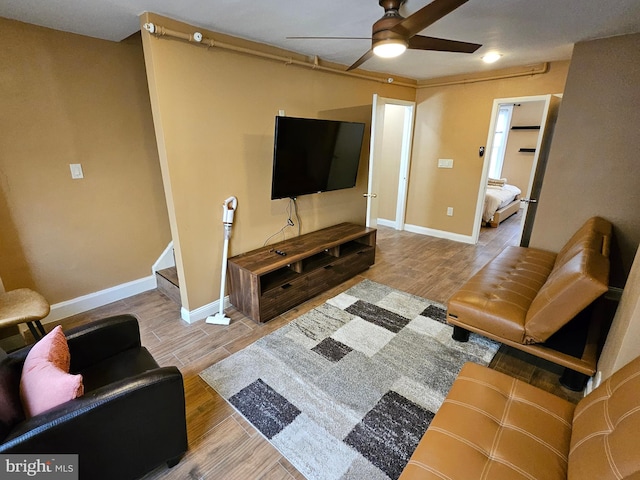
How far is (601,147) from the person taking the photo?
2.84m

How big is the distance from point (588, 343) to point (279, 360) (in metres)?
2.09

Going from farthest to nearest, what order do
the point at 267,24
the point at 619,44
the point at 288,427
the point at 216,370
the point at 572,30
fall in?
the point at 619,44
the point at 572,30
the point at 267,24
the point at 216,370
the point at 288,427

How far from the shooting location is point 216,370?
2.13 m

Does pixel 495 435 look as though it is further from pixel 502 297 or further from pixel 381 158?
pixel 381 158

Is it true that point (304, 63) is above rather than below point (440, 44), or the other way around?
above

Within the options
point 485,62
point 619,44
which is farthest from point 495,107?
point 619,44

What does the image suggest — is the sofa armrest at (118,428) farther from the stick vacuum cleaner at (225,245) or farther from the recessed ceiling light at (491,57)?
the recessed ceiling light at (491,57)

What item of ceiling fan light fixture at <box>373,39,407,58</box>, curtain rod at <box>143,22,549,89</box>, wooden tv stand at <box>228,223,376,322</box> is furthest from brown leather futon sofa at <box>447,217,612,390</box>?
curtain rod at <box>143,22,549,89</box>

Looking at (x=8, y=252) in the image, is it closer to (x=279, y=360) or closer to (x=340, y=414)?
(x=279, y=360)

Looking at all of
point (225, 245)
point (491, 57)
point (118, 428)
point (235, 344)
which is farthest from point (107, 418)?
point (491, 57)

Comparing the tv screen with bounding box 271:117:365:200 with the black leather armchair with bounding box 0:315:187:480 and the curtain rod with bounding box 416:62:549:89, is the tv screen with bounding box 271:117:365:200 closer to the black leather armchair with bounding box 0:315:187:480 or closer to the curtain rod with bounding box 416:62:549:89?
the black leather armchair with bounding box 0:315:187:480

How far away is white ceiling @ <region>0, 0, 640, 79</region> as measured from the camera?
194cm

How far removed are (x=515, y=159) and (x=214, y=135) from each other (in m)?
8.05

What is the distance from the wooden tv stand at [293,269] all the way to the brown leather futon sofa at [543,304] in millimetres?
1294
